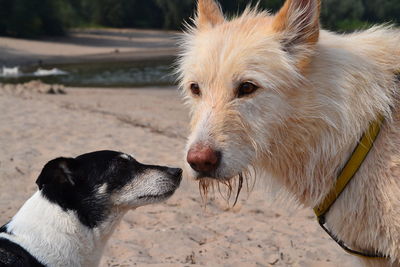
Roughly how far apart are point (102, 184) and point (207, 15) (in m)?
1.60

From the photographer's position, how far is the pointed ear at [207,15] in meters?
3.04

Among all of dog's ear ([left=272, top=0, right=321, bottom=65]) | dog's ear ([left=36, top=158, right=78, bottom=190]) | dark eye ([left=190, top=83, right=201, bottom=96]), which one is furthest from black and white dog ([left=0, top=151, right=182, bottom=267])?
dog's ear ([left=272, top=0, right=321, bottom=65])

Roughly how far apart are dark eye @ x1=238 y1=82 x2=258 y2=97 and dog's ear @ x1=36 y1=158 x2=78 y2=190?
1.69 metres

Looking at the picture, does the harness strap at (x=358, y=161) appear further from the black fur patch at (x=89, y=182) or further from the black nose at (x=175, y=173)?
the black fur patch at (x=89, y=182)

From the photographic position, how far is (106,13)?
66125 mm

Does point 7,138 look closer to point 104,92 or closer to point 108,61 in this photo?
point 104,92

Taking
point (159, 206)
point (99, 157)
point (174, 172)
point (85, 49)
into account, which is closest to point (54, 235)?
point (99, 157)

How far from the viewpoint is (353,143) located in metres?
2.64

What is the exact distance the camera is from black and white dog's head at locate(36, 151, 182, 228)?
3.76 meters

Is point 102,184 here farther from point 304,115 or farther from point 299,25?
point 299,25

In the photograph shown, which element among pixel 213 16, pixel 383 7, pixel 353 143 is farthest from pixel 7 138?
pixel 383 7

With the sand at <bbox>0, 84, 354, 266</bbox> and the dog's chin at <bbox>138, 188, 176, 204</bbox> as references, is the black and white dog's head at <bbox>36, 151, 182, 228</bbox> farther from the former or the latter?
the sand at <bbox>0, 84, 354, 266</bbox>

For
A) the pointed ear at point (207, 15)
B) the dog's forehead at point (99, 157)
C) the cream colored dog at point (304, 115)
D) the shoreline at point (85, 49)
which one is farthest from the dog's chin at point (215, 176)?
the shoreline at point (85, 49)

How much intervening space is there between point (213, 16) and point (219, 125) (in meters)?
0.88
